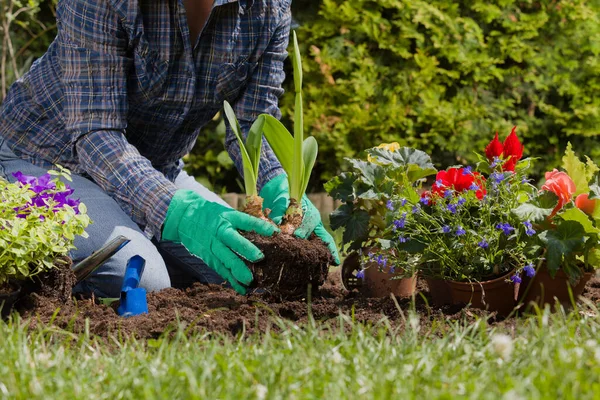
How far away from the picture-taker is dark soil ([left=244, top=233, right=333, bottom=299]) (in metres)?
2.36

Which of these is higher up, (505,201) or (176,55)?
(176,55)

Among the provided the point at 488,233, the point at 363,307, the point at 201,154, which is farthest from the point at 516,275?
the point at 201,154

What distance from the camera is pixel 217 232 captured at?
2.37 meters

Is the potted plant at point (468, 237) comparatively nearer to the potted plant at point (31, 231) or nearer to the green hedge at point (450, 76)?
the potted plant at point (31, 231)

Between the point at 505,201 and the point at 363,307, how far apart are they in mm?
495

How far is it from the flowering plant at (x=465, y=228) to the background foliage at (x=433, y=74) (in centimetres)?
237

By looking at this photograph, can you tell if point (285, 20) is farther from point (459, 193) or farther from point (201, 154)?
point (201, 154)

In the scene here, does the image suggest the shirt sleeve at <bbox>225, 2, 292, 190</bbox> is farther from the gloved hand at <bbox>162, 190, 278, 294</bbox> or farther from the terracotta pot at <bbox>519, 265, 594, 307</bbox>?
the terracotta pot at <bbox>519, 265, 594, 307</bbox>

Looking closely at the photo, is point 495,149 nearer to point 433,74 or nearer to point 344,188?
point 344,188

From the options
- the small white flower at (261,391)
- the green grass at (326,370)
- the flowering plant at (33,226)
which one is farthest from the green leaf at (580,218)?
the flowering plant at (33,226)

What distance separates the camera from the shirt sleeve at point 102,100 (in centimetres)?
260

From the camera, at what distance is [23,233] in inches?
85.0

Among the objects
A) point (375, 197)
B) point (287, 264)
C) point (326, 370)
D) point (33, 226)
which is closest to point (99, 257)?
point (33, 226)

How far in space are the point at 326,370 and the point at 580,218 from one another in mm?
967
